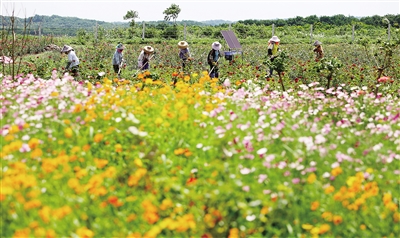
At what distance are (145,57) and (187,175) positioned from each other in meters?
6.02

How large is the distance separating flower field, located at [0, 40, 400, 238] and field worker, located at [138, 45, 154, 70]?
4565 mm

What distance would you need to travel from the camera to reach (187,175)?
3.87 m

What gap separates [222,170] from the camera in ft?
11.7

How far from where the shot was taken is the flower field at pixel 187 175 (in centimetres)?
317

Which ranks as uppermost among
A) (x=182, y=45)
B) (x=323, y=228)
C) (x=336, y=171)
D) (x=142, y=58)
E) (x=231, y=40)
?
(x=231, y=40)

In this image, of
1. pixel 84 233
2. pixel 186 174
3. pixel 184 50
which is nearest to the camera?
pixel 84 233

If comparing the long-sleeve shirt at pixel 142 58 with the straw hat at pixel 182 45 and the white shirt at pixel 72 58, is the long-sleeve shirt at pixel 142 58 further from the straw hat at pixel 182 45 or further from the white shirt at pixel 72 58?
the white shirt at pixel 72 58

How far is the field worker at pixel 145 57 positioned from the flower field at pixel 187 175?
180 inches

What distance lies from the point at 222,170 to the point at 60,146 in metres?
1.48

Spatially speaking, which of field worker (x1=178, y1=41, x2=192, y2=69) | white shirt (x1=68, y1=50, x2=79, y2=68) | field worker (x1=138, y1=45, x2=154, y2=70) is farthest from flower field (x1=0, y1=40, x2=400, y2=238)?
field worker (x1=178, y1=41, x2=192, y2=69)

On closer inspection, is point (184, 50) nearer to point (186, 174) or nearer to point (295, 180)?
point (186, 174)

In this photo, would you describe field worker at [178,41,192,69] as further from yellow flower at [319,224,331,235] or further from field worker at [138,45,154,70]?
yellow flower at [319,224,331,235]

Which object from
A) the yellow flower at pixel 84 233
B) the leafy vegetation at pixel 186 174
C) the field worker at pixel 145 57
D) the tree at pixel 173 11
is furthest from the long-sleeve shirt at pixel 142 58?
the tree at pixel 173 11

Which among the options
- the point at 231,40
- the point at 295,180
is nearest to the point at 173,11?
the point at 231,40
